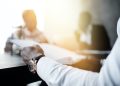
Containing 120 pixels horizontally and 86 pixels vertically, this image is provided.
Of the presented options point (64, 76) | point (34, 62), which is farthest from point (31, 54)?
point (64, 76)

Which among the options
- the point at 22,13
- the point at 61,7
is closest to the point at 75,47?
the point at 61,7

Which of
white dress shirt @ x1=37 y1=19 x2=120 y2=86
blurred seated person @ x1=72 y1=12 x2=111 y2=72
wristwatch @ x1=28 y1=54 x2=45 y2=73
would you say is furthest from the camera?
blurred seated person @ x1=72 y1=12 x2=111 y2=72

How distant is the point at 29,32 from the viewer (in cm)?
78

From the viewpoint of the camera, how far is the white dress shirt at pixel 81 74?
50cm

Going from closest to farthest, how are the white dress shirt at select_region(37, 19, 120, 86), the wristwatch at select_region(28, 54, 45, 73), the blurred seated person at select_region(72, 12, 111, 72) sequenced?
1. the white dress shirt at select_region(37, 19, 120, 86)
2. the wristwatch at select_region(28, 54, 45, 73)
3. the blurred seated person at select_region(72, 12, 111, 72)

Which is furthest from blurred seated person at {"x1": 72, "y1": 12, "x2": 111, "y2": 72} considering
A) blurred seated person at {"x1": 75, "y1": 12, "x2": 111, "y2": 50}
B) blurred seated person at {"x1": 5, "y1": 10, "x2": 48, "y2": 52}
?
blurred seated person at {"x1": 5, "y1": 10, "x2": 48, "y2": 52}

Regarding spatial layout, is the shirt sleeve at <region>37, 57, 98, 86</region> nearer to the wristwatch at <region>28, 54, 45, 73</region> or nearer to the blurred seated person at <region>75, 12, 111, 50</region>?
the wristwatch at <region>28, 54, 45, 73</region>

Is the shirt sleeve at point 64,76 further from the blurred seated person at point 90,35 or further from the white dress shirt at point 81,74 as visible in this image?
the blurred seated person at point 90,35

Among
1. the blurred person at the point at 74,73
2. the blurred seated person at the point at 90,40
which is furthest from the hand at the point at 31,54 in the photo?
the blurred seated person at the point at 90,40

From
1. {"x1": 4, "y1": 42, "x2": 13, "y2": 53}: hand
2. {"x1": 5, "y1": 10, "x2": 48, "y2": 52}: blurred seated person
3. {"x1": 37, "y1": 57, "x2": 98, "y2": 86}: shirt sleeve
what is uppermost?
{"x1": 5, "y1": 10, "x2": 48, "y2": 52}: blurred seated person

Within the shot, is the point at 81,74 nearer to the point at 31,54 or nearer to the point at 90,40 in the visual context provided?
the point at 31,54

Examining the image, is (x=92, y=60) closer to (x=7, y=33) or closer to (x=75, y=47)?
(x=75, y=47)

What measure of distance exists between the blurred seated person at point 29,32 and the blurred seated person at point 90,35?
0.17m

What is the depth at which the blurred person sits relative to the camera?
50 centimetres
